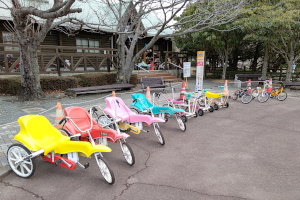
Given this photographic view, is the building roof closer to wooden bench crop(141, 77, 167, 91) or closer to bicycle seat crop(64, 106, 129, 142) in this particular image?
wooden bench crop(141, 77, 167, 91)

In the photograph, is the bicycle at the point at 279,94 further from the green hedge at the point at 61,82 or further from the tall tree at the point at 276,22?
the green hedge at the point at 61,82

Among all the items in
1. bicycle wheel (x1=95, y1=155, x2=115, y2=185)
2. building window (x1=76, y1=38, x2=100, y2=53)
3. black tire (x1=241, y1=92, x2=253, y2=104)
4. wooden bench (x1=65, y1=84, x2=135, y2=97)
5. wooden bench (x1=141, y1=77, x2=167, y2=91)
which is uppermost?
building window (x1=76, y1=38, x2=100, y2=53)

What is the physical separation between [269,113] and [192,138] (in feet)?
13.5

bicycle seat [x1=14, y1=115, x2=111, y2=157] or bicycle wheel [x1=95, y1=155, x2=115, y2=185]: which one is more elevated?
bicycle seat [x1=14, y1=115, x2=111, y2=157]

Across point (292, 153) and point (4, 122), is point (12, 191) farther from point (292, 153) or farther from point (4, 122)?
point (292, 153)

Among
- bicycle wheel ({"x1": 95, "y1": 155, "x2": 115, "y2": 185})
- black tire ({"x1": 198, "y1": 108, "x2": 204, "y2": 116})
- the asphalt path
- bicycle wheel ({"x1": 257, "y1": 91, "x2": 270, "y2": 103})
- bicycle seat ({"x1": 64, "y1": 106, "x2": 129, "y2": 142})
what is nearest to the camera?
the asphalt path

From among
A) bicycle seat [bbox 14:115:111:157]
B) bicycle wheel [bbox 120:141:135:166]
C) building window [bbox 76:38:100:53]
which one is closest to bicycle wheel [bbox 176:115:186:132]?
bicycle wheel [bbox 120:141:135:166]

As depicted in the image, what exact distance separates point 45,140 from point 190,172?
2.54 m

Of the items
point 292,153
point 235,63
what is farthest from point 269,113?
point 235,63

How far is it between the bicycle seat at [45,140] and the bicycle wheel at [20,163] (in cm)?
14

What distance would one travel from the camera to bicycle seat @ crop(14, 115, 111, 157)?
3379 millimetres

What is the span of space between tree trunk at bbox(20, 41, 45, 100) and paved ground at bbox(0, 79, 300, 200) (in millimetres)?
3619

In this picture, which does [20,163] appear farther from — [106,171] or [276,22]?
[276,22]

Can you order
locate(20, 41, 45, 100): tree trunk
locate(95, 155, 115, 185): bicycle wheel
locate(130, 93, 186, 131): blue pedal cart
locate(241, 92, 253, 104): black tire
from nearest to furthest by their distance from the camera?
1. locate(95, 155, 115, 185): bicycle wheel
2. locate(130, 93, 186, 131): blue pedal cart
3. locate(20, 41, 45, 100): tree trunk
4. locate(241, 92, 253, 104): black tire
